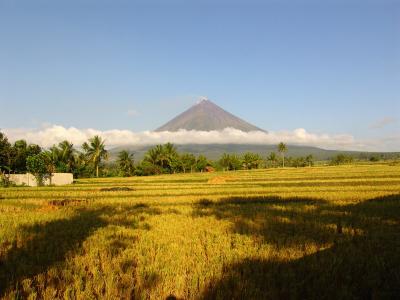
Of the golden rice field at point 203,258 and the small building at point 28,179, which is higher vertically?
the golden rice field at point 203,258

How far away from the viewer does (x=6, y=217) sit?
14758 millimetres

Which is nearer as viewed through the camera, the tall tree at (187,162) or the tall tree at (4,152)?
the tall tree at (4,152)

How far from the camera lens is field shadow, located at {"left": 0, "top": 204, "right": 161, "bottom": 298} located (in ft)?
22.0

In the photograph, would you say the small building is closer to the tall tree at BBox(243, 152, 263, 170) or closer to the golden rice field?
the golden rice field

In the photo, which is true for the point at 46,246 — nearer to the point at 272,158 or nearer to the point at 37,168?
the point at 37,168

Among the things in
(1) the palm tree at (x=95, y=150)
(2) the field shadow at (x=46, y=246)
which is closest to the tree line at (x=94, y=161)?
(1) the palm tree at (x=95, y=150)

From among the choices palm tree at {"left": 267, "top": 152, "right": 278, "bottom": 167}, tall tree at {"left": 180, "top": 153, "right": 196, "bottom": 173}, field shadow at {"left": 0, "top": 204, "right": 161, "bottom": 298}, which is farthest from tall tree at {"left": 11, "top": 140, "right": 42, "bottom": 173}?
palm tree at {"left": 267, "top": 152, "right": 278, "bottom": 167}

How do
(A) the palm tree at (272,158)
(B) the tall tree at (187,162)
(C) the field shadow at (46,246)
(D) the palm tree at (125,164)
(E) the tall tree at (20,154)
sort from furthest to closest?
(A) the palm tree at (272,158) → (B) the tall tree at (187,162) → (D) the palm tree at (125,164) → (E) the tall tree at (20,154) → (C) the field shadow at (46,246)

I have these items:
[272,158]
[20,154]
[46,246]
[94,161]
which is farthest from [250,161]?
[46,246]

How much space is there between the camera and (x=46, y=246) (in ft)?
30.1

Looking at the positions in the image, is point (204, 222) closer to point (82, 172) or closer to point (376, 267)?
point (376, 267)

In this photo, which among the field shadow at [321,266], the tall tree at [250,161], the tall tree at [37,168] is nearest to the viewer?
the field shadow at [321,266]

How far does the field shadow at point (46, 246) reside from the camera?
6.71m

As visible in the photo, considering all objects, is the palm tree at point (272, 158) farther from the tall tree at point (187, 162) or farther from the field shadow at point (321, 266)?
the field shadow at point (321, 266)
